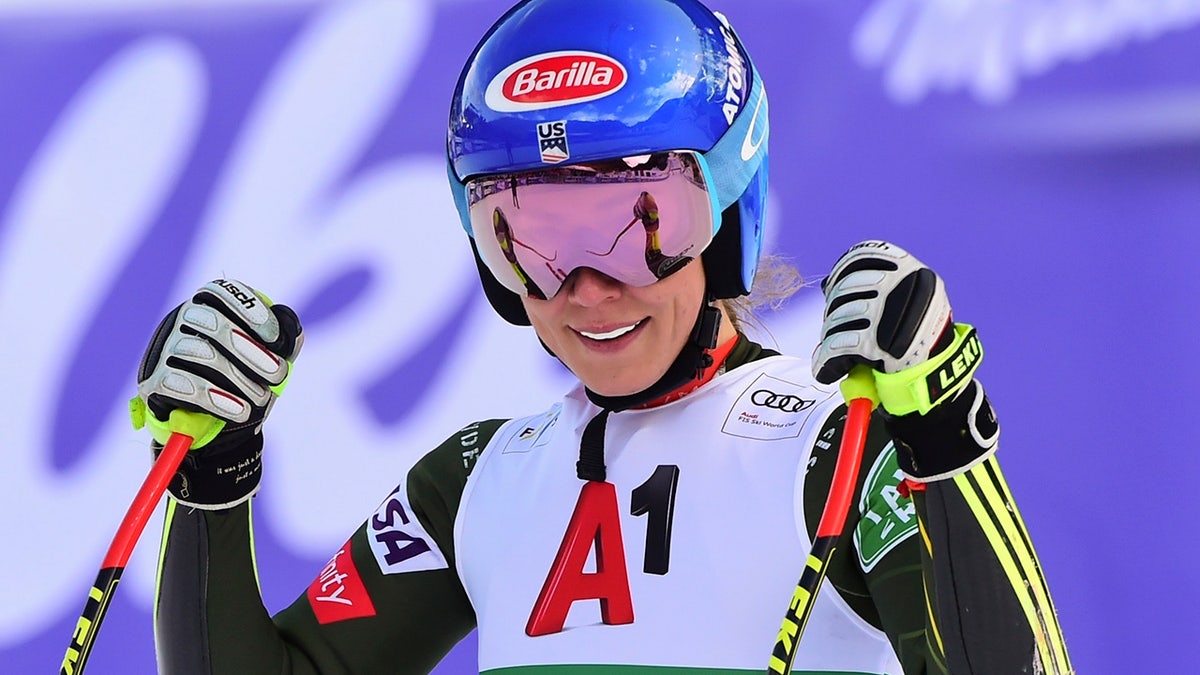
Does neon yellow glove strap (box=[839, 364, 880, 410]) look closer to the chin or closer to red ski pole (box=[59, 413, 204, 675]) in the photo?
the chin

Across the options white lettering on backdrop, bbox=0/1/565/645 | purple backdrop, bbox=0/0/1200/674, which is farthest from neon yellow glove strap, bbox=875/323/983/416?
white lettering on backdrop, bbox=0/1/565/645

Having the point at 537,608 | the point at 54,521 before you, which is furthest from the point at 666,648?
the point at 54,521

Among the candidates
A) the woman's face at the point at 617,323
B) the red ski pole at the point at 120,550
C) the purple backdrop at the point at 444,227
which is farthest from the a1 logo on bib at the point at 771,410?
the purple backdrop at the point at 444,227

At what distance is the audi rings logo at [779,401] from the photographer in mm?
2041

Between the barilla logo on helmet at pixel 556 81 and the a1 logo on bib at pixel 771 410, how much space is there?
439 mm

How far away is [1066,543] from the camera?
2850 millimetres

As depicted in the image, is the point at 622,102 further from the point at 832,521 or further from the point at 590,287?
the point at 832,521

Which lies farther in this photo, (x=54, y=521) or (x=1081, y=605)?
(x=54, y=521)

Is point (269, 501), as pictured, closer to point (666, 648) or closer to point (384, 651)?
point (384, 651)

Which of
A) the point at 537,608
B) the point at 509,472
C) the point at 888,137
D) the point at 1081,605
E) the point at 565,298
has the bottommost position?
the point at 1081,605

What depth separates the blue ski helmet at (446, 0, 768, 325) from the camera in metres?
1.89

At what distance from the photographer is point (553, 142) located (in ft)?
6.18

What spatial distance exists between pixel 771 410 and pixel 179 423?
0.70m

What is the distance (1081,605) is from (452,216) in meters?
1.33
